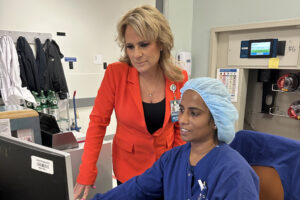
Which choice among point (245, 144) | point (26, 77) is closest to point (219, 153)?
point (245, 144)

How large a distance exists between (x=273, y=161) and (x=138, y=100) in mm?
696

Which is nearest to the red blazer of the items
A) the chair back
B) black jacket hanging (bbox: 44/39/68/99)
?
the chair back

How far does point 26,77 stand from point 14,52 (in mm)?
334

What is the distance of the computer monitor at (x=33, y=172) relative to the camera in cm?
58

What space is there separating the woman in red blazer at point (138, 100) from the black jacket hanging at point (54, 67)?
2107 millimetres

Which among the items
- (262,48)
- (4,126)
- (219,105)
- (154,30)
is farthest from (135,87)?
(262,48)

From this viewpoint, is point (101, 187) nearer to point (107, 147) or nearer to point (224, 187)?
point (107, 147)

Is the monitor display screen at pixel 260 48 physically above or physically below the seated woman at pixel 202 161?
above

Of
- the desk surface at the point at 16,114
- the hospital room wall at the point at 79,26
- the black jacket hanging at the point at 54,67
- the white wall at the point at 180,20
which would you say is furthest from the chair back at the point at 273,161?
the hospital room wall at the point at 79,26

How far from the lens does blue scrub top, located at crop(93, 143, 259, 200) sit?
810mm

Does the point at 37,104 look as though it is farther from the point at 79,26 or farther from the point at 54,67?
the point at 79,26

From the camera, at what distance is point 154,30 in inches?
44.0

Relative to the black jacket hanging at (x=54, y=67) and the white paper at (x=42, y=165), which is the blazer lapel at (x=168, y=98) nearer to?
the white paper at (x=42, y=165)

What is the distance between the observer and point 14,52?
111 inches
